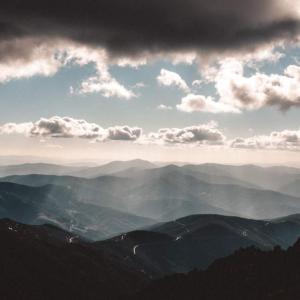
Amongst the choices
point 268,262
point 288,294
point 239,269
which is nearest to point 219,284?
point 239,269

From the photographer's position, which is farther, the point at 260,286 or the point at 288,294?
the point at 260,286

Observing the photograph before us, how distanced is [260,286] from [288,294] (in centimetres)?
3687

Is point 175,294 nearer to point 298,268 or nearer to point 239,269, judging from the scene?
point 239,269

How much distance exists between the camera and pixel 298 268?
597 feet

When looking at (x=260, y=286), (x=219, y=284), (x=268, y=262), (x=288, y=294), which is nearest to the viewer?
(x=288, y=294)

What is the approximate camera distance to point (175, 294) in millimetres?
192875

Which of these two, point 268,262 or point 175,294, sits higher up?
point 268,262

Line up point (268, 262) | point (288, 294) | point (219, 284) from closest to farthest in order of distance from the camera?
point (288, 294) < point (219, 284) < point (268, 262)

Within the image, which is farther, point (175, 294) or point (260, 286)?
point (175, 294)

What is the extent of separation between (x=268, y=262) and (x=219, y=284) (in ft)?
98.4

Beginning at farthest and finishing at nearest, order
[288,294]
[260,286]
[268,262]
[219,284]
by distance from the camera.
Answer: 1. [268,262]
2. [219,284]
3. [260,286]
4. [288,294]

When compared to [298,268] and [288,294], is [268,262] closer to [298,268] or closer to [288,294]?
[298,268]

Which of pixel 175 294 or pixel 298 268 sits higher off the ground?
pixel 298 268

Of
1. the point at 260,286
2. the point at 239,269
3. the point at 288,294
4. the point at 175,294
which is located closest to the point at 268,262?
the point at 239,269
